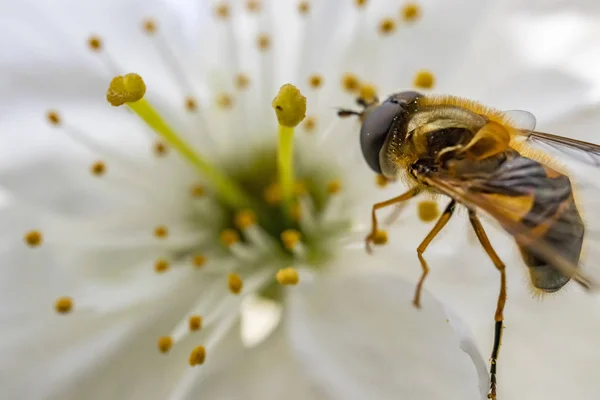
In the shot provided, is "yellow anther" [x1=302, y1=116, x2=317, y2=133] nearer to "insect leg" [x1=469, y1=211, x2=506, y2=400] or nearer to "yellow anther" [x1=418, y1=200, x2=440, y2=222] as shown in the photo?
"yellow anther" [x1=418, y1=200, x2=440, y2=222]

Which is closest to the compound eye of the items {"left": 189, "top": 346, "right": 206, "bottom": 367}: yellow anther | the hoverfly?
the hoverfly

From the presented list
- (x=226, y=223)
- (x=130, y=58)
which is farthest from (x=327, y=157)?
(x=130, y=58)

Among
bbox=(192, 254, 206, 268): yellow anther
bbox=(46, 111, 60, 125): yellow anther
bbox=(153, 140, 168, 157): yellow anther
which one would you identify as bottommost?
bbox=(192, 254, 206, 268): yellow anther

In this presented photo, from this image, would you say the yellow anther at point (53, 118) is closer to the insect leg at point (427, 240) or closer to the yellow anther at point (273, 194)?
the yellow anther at point (273, 194)

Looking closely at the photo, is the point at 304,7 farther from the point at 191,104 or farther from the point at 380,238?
the point at 380,238

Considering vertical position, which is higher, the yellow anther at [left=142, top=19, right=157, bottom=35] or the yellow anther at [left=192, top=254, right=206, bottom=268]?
the yellow anther at [left=142, top=19, right=157, bottom=35]

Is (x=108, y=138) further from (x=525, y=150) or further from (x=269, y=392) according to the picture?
(x=525, y=150)

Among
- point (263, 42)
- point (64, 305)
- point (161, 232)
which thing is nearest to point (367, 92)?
point (263, 42)

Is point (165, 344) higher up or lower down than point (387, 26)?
lower down
